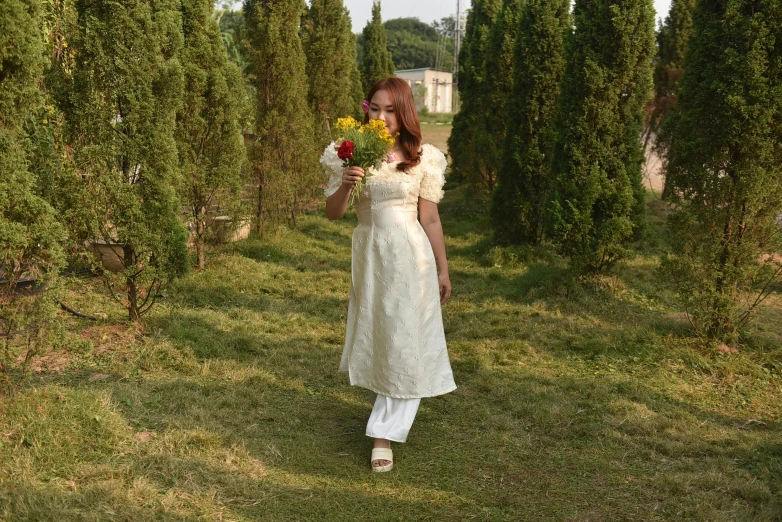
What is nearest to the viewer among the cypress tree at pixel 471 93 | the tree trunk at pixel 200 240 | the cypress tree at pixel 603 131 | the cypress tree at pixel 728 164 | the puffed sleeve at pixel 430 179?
the puffed sleeve at pixel 430 179

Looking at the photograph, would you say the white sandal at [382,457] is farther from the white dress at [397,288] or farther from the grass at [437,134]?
the grass at [437,134]

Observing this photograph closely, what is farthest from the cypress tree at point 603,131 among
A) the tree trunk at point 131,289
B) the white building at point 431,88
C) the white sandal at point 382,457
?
the white building at point 431,88

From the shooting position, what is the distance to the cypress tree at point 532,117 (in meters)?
9.29

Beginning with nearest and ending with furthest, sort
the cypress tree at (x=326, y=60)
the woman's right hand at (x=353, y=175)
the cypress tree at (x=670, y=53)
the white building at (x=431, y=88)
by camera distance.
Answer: the woman's right hand at (x=353, y=175)
the cypress tree at (x=326, y=60)
the cypress tree at (x=670, y=53)
the white building at (x=431, y=88)

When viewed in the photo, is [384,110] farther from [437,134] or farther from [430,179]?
[437,134]

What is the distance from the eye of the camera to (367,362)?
A: 387cm

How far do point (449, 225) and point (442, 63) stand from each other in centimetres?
7307

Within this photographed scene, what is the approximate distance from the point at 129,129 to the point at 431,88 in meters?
57.7

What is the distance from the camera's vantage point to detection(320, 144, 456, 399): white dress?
376 cm

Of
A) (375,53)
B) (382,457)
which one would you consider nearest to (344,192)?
(382,457)

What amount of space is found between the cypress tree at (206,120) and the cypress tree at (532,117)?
394 cm

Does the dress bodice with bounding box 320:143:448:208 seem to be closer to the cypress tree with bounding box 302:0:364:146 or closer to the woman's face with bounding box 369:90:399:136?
the woman's face with bounding box 369:90:399:136


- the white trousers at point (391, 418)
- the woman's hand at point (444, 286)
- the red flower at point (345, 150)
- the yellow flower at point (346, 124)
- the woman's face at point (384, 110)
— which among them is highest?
the woman's face at point (384, 110)

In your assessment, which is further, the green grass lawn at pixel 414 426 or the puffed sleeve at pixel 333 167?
the puffed sleeve at pixel 333 167
